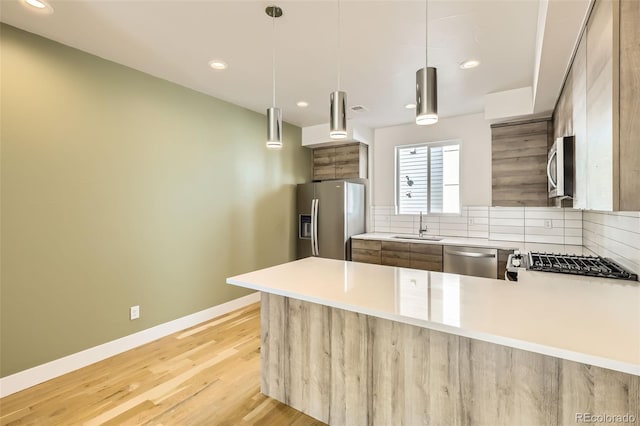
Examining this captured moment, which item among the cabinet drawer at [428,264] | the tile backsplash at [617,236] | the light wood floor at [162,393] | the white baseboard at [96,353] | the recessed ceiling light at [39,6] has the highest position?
the recessed ceiling light at [39,6]

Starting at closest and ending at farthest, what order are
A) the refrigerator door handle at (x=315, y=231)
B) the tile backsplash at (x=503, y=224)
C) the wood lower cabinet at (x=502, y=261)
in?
the wood lower cabinet at (x=502, y=261) → the tile backsplash at (x=503, y=224) → the refrigerator door handle at (x=315, y=231)

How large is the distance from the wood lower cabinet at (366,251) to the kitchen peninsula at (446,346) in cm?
208

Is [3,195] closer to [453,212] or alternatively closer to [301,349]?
[301,349]

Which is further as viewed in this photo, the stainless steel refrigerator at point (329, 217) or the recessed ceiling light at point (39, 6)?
the stainless steel refrigerator at point (329, 217)

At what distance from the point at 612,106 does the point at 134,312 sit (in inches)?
145

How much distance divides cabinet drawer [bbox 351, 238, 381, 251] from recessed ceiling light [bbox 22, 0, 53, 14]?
377 centimetres

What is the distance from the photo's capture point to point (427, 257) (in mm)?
3826

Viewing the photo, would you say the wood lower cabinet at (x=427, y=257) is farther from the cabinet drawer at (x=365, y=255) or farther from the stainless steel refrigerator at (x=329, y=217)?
the stainless steel refrigerator at (x=329, y=217)

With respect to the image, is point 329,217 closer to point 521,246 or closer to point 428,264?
point 428,264

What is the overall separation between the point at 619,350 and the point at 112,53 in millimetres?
3652

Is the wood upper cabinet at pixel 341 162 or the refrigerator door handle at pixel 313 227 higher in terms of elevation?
the wood upper cabinet at pixel 341 162

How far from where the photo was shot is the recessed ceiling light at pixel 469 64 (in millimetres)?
2666

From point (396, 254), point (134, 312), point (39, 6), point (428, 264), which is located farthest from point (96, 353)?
point (428, 264)

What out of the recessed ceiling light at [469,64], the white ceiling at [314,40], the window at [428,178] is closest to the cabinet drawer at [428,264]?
the window at [428,178]
